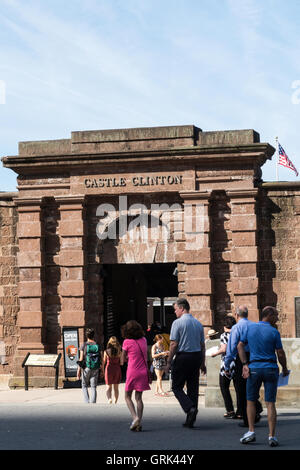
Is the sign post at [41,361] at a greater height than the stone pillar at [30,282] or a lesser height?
lesser

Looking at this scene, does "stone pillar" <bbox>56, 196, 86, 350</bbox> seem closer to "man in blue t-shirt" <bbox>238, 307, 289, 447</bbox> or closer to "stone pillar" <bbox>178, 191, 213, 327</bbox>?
"stone pillar" <bbox>178, 191, 213, 327</bbox>

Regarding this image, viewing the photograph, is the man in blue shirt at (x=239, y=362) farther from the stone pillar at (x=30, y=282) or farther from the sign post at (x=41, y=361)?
the stone pillar at (x=30, y=282)

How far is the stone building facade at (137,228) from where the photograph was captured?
19062 mm

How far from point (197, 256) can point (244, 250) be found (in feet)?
3.61

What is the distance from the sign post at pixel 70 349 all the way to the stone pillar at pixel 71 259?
0.89ft

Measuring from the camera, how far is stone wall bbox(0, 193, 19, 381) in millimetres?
20391

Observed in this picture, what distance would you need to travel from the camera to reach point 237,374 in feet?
38.1

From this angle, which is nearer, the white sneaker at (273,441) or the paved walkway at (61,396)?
the white sneaker at (273,441)

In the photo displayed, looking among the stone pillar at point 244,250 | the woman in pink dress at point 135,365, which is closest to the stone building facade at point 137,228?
the stone pillar at point 244,250

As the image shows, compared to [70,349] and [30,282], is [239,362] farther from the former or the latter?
[30,282]

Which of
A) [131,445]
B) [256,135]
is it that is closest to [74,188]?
[256,135]

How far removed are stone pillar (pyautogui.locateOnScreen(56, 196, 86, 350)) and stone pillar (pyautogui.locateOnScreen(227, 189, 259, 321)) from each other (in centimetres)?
361

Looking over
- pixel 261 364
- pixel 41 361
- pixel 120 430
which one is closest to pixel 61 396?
pixel 41 361

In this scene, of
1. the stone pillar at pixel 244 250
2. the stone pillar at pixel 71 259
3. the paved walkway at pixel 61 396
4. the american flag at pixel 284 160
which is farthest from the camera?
the american flag at pixel 284 160
